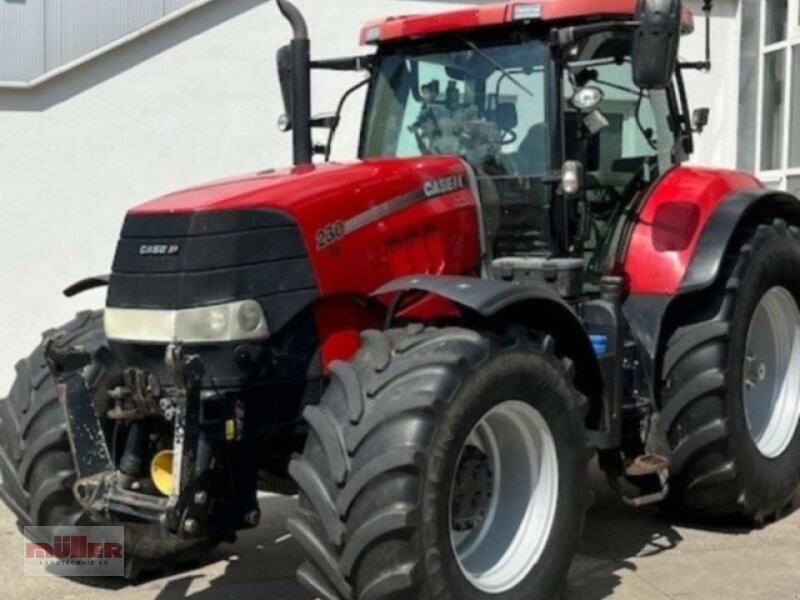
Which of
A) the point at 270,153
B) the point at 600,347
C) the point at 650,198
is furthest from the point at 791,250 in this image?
the point at 270,153

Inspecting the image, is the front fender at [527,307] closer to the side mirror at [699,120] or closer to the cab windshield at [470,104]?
the cab windshield at [470,104]

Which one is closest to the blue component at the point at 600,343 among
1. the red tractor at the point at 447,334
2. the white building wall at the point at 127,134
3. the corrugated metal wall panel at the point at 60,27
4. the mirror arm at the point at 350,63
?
the red tractor at the point at 447,334

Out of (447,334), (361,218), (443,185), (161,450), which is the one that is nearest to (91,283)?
(161,450)

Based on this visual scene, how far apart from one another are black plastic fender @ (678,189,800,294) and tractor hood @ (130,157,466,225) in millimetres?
1186

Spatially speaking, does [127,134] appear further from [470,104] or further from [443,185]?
[443,185]

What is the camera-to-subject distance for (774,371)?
19.3 feet

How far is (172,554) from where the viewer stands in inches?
189

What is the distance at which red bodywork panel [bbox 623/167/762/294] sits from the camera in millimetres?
5223

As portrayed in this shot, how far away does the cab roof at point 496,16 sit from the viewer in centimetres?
483

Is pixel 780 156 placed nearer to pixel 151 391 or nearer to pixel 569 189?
pixel 569 189

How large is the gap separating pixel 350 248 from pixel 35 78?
19.8 ft

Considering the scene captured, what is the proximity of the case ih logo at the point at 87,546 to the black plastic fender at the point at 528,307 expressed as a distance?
149 centimetres

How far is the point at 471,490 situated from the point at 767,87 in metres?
8.49

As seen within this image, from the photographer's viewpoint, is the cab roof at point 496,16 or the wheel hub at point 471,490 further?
the cab roof at point 496,16
